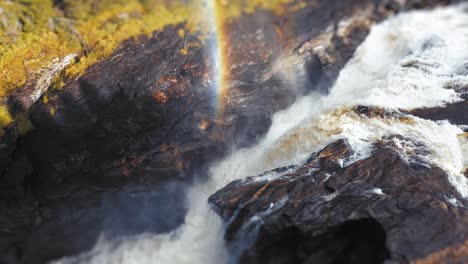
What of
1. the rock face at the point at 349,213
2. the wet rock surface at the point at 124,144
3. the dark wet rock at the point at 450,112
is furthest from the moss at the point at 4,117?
the dark wet rock at the point at 450,112

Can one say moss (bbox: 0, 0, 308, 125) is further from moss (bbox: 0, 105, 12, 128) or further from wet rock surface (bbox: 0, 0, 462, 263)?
wet rock surface (bbox: 0, 0, 462, 263)

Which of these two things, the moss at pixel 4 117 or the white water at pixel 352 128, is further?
the moss at pixel 4 117

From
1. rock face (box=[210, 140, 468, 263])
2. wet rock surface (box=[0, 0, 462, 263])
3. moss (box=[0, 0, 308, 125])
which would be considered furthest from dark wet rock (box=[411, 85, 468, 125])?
moss (box=[0, 0, 308, 125])

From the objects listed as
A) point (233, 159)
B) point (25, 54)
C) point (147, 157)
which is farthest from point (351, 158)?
point (25, 54)

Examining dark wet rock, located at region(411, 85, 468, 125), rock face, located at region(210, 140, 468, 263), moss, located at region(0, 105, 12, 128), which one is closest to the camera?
rock face, located at region(210, 140, 468, 263)

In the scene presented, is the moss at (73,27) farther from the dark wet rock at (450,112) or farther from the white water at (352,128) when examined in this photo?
the dark wet rock at (450,112)
